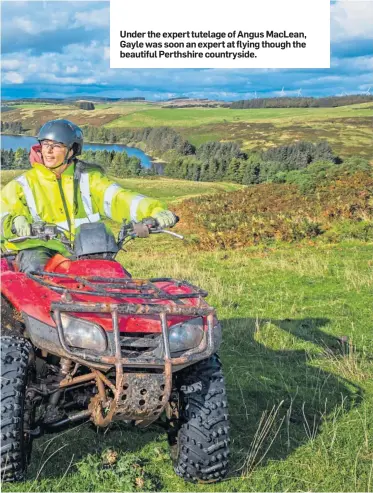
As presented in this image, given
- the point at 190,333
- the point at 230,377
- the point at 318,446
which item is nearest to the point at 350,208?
the point at 230,377

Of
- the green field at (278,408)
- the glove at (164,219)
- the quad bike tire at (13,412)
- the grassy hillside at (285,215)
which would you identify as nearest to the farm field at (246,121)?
the grassy hillside at (285,215)

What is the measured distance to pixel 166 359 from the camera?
13.1ft

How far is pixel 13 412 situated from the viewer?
4.21m

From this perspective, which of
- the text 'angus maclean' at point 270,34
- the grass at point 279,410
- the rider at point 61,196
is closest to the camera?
the grass at point 279,410

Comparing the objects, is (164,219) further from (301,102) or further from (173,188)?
(301,102)

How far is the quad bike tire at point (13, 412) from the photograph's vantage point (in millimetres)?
4199

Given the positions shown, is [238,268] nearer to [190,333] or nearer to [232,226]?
[232,226]

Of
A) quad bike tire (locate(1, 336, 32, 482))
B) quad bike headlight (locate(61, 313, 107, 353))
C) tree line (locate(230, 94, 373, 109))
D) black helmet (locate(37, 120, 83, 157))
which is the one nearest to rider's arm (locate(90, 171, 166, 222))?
black helmet (locate(37, 120, 83, 157))

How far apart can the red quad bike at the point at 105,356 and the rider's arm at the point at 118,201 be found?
65 cm

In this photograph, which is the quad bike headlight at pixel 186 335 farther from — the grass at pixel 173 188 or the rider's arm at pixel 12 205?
the grass at pixel 173 188

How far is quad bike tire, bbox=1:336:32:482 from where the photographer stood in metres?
4.20

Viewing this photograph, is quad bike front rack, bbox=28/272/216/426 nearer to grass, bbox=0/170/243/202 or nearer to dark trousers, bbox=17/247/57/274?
dark trousers, bbox=17/247/57/274

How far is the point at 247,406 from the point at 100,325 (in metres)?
2.56

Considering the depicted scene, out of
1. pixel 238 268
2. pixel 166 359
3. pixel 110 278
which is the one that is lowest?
pixel 238 268
